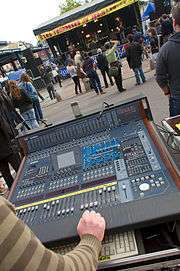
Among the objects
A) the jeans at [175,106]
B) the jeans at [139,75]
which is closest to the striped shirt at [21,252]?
the jeans at [175,106]

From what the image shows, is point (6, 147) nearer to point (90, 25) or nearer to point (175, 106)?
point (175, 106)

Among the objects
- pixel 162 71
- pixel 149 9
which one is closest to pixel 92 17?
pixel 149 9

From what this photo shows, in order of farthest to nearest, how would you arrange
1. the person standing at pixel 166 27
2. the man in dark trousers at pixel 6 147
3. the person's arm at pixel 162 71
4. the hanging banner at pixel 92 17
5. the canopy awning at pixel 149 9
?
the hanging banner at pixel 92 17 < the canopy awning at pixel 149 9 < the person standing at pixel 166 27 < the man in dark trousers at pixel 6 147 < the person's arm at pixel 162 71

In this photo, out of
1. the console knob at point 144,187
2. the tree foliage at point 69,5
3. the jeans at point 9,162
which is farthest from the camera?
the tree foliage at point 69,5

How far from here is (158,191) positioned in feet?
4.96

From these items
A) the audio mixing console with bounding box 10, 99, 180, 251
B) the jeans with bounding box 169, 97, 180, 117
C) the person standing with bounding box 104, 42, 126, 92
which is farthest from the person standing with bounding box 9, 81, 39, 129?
the audio mixing console with bounding box 10, 99, 180, 251

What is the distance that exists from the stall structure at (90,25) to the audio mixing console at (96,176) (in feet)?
60.9

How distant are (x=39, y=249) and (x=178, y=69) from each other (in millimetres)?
2893

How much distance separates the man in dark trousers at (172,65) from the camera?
3.43 m

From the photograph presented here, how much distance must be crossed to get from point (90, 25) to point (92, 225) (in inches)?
1063

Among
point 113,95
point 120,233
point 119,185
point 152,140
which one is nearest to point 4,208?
point 120,233

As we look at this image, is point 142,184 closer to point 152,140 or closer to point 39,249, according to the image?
point 152,140

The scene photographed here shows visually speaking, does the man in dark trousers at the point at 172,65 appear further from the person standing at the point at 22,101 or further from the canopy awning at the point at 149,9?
the canopy awning at the point at 149,9

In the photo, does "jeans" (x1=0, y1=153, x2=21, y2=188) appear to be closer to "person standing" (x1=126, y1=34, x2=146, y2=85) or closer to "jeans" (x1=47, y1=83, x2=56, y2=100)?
"person standing" (x1=126, y1=34, x2=146, y2=85)
